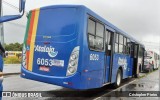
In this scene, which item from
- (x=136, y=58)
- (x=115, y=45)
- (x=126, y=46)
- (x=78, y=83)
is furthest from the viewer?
(x=136, y=58)

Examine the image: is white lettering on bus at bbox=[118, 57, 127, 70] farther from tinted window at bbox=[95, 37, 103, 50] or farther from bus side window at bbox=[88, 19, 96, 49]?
bus side window at bbox=[88, 19, 96, 49]

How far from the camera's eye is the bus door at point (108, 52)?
11095 millimetres

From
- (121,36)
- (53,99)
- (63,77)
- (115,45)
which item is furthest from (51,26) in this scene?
(121,36)

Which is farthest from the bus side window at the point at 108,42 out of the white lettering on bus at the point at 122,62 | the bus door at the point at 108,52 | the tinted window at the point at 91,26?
the white lettering on bus at the point at 122,62

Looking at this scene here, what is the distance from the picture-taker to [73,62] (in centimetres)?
849

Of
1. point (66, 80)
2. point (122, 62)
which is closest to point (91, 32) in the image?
point (66, 80)

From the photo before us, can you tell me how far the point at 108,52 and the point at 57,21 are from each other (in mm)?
3246

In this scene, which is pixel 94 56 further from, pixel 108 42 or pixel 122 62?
pixel 122 62

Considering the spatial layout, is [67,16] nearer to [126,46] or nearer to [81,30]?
[81,30]

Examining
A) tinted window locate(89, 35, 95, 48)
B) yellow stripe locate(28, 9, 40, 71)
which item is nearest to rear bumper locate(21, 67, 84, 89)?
yellow stripe locate(28, 9, 40, 71)

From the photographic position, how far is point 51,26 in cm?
929

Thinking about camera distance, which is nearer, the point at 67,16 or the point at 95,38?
the point at 67,16

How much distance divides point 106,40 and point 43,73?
327 centimetres

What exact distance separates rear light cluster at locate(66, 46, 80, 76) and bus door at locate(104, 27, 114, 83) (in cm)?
277
